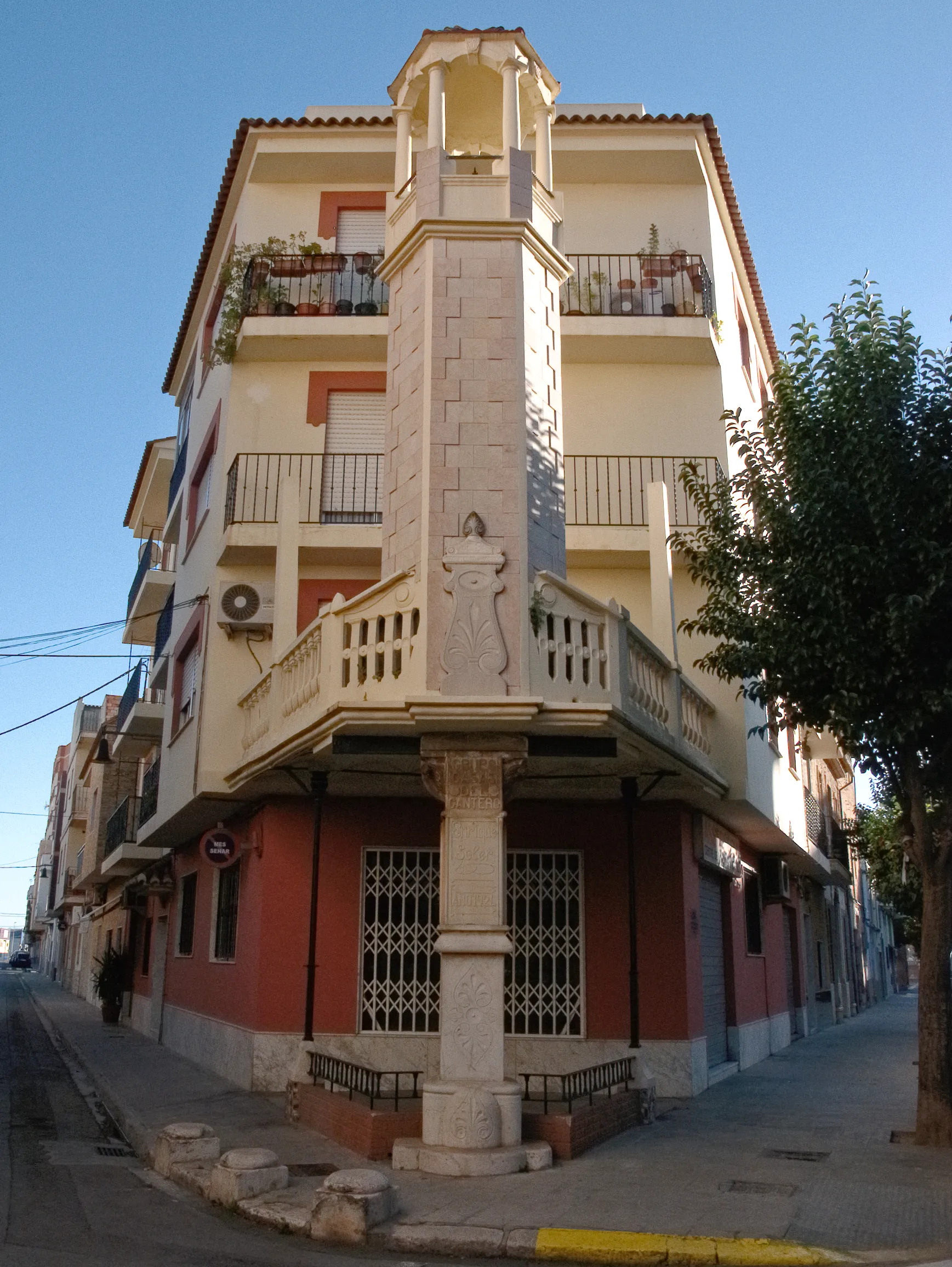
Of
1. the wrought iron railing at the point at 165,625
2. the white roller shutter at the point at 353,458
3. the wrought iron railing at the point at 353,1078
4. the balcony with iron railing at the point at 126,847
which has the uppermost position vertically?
the white roller shutter at the point at 353,458

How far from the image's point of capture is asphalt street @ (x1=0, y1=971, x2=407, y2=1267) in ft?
20.8

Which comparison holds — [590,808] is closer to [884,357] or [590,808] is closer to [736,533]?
[736,533]

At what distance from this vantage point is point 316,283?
16.2 m

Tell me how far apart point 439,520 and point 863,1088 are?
891cm

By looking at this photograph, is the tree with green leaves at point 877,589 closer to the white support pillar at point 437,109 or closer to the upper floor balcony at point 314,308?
the white support pillar at point 437,109

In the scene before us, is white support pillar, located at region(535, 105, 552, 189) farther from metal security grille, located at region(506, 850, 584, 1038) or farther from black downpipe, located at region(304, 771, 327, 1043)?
metal security grille, located at region(506, 850, 584, 1038)

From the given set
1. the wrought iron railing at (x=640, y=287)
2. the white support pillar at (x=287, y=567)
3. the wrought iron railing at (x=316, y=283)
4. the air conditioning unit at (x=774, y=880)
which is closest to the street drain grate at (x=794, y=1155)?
the white support pillar at (x=287, y=567)

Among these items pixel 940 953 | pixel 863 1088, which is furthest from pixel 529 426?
pixel 863 1088

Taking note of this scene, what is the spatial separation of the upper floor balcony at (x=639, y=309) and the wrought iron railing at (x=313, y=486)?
3295 millimetres

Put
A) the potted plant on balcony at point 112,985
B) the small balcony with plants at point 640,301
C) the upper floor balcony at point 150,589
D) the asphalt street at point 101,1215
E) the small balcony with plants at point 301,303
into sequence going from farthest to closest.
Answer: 1. the potted plant on balcony at point 112,985
2. the upper floor balcony at point 150,589
3. the small balcony with plants at point 301,303
4. the small balcony with plants at point 640,301
5. the asphalt street at point 101,1215

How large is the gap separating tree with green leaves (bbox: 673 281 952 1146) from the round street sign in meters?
6.63

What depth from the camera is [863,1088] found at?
13.4 meters

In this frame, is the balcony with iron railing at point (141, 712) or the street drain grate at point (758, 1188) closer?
the street drain grate at point (758, 1188)

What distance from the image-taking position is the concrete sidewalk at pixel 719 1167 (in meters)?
6.82
